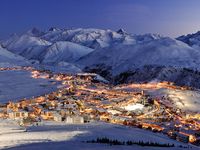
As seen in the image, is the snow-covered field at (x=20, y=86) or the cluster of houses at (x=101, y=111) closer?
the cluster of houses at (x=101, y=111)

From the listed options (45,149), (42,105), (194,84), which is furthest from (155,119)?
(194,84)

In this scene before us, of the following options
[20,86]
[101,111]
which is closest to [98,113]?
[101,111]

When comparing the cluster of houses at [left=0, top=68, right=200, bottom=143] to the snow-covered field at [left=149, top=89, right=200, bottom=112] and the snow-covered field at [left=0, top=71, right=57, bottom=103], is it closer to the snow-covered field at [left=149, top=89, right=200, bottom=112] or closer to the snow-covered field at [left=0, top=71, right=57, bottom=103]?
the snow-covered field at [left=149, top=89, right=200, bottom=112]

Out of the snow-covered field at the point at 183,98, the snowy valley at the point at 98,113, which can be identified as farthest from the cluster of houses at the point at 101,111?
the snow-covered field at the point at 183,98

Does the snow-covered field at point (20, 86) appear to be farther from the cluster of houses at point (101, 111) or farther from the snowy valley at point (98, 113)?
the cluster of houses at point (101, 111)

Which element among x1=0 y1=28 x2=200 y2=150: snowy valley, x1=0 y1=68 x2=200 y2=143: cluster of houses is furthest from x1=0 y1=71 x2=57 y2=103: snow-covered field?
Answer: x1=0 y1=68 x2=200 y2=143: cluster of houses

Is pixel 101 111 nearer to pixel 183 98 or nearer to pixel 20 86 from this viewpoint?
pixel 183 98

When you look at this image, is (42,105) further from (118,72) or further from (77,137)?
(118,72)

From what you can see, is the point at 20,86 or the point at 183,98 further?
the point at 20,86
